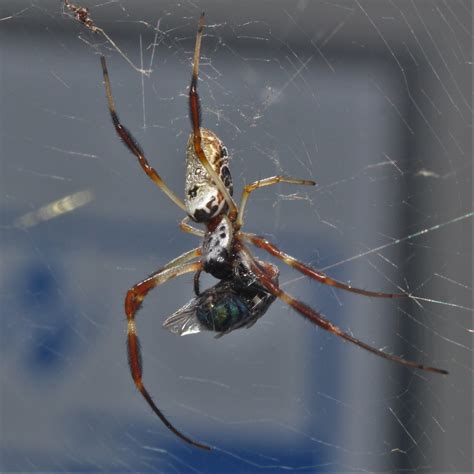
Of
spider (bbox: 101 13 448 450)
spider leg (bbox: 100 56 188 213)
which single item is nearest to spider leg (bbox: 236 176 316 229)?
spider (bbox: 101 13 448 450)

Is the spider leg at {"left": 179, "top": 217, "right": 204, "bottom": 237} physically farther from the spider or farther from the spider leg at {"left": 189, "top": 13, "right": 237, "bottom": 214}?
the spider leg at {"left": 189, "top": 13, "right": 237, "bottom": 214}

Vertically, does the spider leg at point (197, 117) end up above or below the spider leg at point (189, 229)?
above

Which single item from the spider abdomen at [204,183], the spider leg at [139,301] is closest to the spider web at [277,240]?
the spider leg at [139,301]

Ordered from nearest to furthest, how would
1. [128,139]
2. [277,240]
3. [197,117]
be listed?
[197,117] → [128,139] → [277,240]

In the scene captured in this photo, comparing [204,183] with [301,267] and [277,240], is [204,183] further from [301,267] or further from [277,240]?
[277,240]

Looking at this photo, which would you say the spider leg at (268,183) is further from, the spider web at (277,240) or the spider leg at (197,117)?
the spider web at (277,240)

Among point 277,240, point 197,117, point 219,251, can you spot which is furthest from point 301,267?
point 277,240

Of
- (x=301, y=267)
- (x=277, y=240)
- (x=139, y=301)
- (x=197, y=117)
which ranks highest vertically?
(x=197, y=117)
